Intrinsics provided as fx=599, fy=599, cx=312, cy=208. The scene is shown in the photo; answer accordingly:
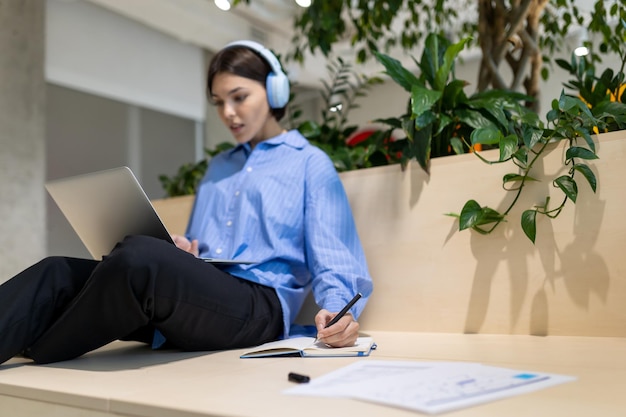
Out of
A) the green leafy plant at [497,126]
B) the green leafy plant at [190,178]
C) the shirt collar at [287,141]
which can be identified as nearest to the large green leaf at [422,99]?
the green leafy plant at [497,126]

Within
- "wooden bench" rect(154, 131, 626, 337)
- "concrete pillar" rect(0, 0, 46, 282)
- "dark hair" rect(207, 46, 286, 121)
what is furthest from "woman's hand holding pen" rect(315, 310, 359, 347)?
"concrete pillar" rect(0, 0, 46, 282)

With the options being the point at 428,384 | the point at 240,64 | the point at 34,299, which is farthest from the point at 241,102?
the point at 428,384

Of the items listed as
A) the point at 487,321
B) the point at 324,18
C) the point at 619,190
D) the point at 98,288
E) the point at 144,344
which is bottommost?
the point at 144,344

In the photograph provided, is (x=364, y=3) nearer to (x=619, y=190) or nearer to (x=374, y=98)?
(x=619, y=190)

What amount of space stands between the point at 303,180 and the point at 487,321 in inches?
25.7

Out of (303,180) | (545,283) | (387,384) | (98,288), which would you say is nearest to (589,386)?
(387,384)

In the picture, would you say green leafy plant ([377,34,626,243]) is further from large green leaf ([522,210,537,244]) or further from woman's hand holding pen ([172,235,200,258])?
woman's hand holding pen ([172,235,200,258])

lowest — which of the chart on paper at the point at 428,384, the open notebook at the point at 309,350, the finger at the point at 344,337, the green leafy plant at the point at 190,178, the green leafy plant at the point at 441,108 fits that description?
the open notebook at the point at 309,350

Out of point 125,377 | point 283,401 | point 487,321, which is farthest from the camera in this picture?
point 487,321

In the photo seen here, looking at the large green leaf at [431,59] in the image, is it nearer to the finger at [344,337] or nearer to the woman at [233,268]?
the woman at [233,268]

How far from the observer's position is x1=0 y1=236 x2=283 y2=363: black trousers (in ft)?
4.07

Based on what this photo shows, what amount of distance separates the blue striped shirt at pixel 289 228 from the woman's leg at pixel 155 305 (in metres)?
0.17

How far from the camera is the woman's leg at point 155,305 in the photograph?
1.23 meters

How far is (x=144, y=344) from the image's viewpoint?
1827 mm
